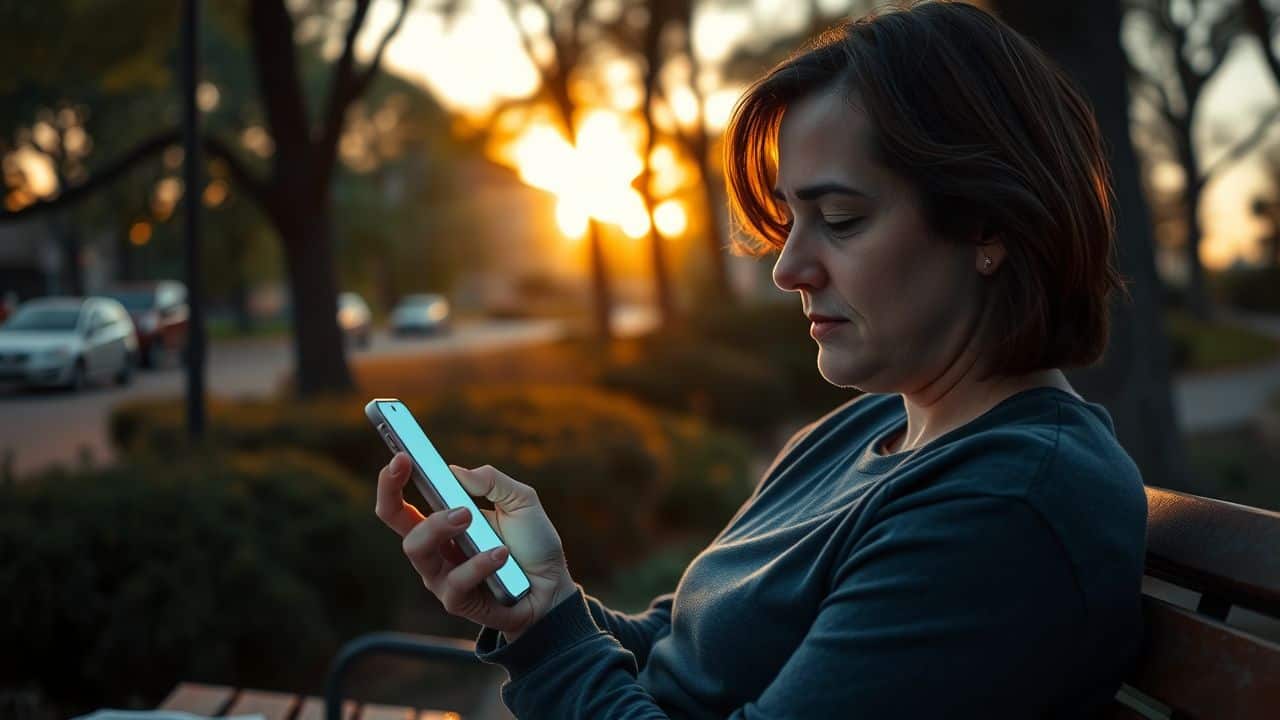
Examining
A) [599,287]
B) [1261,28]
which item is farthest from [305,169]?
[599,287]

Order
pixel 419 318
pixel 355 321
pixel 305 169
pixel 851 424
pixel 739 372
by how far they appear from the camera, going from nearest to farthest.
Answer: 1. pixel 851 424
2. pixel 305 169
3. pixel 355 321
4. pixel 739 372
5. pixel 419 318

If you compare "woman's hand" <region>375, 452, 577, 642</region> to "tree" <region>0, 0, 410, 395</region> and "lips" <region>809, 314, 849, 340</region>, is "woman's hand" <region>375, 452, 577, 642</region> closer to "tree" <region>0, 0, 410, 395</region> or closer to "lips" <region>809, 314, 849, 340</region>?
"lips" <region>809, 314, 849, 340</region>

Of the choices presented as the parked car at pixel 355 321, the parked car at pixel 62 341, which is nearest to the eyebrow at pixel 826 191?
the parked car at pixel 62 341

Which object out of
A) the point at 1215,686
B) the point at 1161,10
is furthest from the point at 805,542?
the point at 1161,10

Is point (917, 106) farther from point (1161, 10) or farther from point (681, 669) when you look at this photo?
point (1161, 10)

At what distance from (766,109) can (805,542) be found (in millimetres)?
578

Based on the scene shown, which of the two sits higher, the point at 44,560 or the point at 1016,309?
the point at 1016,309

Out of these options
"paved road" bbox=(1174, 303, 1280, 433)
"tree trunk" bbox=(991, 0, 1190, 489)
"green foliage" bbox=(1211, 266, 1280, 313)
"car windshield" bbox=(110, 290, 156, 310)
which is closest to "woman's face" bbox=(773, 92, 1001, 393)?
"tree trunk" bbox=(991, 0, 1190, 489)

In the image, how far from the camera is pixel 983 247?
4.71ft

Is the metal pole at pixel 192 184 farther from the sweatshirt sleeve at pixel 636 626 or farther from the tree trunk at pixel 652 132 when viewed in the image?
the tree trunk at pixel 652 132

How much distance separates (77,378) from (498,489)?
4858mm

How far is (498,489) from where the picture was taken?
1.61m

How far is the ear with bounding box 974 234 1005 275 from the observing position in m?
1.43

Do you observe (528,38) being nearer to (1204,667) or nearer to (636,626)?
(636,626)
